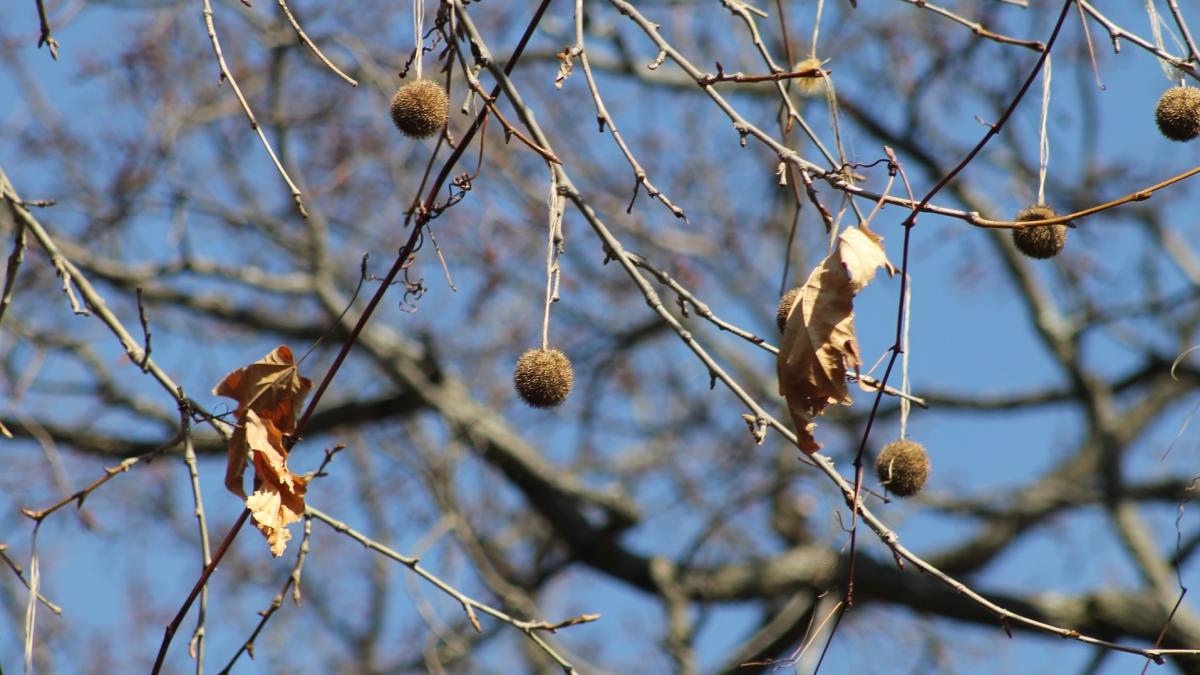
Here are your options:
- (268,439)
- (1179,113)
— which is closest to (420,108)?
(268,439)

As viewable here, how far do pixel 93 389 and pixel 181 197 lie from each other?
51.8 inches

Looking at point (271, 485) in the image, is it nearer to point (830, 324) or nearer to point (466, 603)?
point (466, 603)

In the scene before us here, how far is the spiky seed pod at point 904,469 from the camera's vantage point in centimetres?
254

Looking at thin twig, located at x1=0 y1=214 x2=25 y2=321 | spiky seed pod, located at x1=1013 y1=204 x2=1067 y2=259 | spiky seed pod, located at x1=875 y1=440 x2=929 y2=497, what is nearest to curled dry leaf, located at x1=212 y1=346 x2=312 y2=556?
thin twig, located at x1=0 y1=214 x2=25 y2=321

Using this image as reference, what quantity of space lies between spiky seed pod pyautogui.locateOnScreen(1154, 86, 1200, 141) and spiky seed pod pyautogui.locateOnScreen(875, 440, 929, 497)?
0.71m

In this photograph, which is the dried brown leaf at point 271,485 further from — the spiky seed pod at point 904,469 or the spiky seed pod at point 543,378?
the spiky seed pod at point 904,469

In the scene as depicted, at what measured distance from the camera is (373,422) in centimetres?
812

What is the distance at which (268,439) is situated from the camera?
7.61ft

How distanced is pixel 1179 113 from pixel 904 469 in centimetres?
Result: 77

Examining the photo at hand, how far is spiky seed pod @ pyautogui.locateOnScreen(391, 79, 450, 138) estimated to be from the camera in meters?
2.48

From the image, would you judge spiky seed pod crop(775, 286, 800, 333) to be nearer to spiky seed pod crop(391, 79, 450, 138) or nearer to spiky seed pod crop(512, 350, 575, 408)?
spiky seed pod crop(512, 350, 575, 408)

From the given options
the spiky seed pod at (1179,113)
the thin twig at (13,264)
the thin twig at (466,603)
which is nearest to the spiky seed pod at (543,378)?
the thin twig at (466,603)

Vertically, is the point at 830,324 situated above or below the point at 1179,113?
below

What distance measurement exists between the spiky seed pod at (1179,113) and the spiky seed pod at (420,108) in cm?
123
